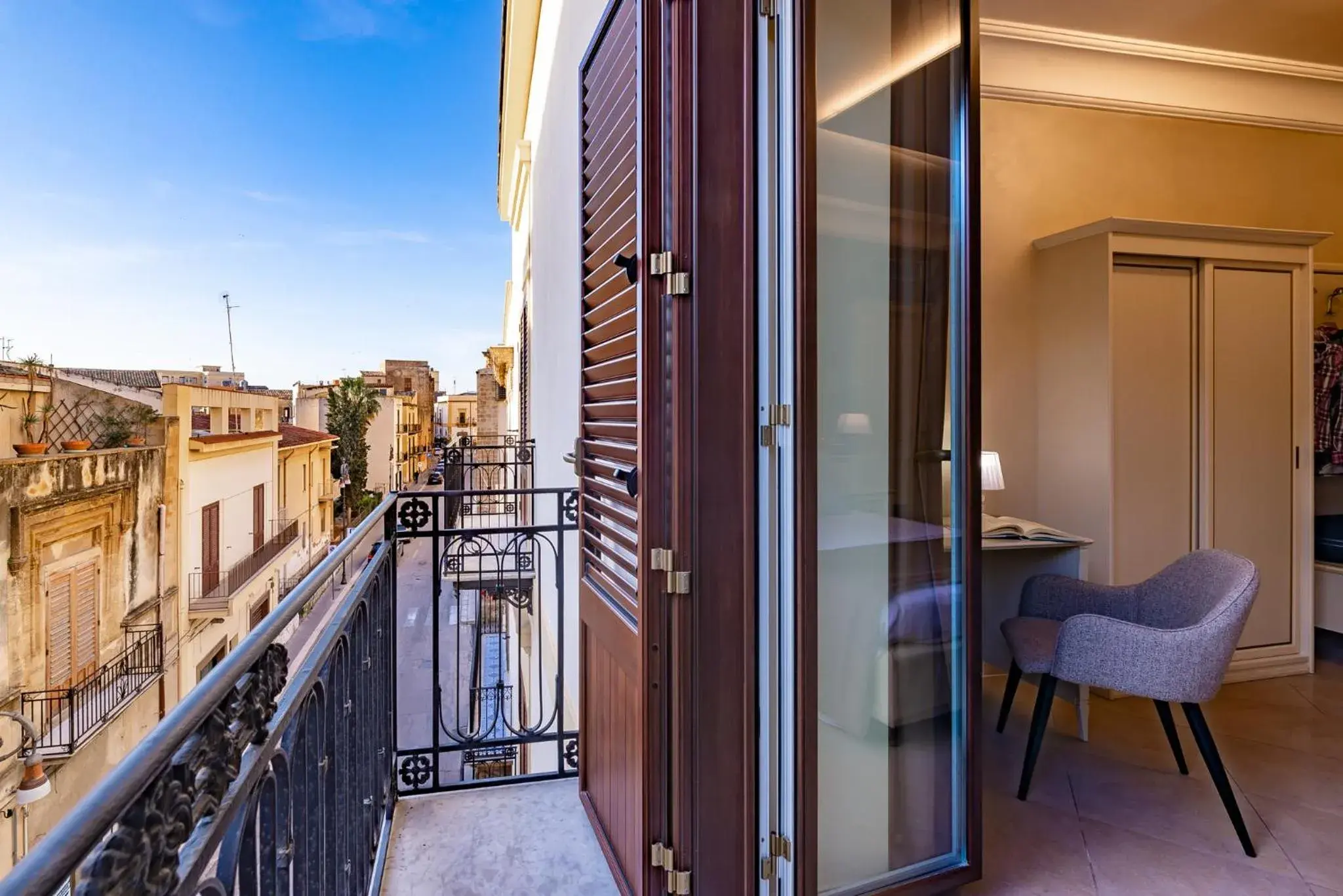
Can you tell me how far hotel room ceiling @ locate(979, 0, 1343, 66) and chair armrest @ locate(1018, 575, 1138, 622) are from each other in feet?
7.46

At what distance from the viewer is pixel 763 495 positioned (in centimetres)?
138

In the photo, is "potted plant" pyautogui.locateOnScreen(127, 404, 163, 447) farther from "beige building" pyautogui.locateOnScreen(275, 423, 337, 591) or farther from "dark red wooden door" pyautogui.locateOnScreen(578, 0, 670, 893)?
"dark red wooden door" pyautogui.locateOnScreen(578, 0, 670, 893)

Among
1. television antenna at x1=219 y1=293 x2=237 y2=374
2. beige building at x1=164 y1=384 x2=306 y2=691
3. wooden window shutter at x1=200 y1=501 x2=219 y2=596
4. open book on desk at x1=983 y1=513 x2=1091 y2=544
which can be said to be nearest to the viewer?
open book on desk at x1=983 y1=513 x2=1091 y2=544

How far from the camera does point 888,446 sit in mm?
1493

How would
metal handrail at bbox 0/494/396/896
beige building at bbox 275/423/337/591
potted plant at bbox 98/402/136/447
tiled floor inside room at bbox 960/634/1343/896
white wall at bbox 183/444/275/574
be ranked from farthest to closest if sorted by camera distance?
beige building at bbox 275/423/337/591, white wall at bbox 183/444/275/574, potted plant at bbox 98/402/136/447, tiled floor inside room at bbox 960/634/1343/896, metal handrail at bbox 0/494/396/896

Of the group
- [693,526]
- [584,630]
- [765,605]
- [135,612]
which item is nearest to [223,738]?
[693,526]

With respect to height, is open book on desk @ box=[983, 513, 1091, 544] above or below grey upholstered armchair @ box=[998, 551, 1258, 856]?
above

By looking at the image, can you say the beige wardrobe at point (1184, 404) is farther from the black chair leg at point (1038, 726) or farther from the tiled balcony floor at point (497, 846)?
the tiled balcony floor at point (497, 846)

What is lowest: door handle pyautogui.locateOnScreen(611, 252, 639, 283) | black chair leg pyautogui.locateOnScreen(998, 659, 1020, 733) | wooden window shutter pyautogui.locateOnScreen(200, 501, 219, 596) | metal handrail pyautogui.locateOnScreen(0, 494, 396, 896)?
wooden window shutter pyautogui.locateOnScreen(200, 501, 219, 596)

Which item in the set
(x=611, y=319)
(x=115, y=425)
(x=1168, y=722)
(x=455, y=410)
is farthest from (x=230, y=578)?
(x=455, y=410)

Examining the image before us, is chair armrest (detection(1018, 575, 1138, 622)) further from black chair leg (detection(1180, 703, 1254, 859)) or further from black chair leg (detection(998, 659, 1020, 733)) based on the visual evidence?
black chair leg (detection(1180, 703, 1254, 859))

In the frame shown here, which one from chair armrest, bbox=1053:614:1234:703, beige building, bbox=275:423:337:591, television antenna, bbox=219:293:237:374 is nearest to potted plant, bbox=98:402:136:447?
beige building, bbox=275:423:337:591

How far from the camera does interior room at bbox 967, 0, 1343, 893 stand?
275 centimetres

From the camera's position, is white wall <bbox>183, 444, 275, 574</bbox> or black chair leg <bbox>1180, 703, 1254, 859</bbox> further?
white wall <bbox>183, 444, 275, 574</bbox>
